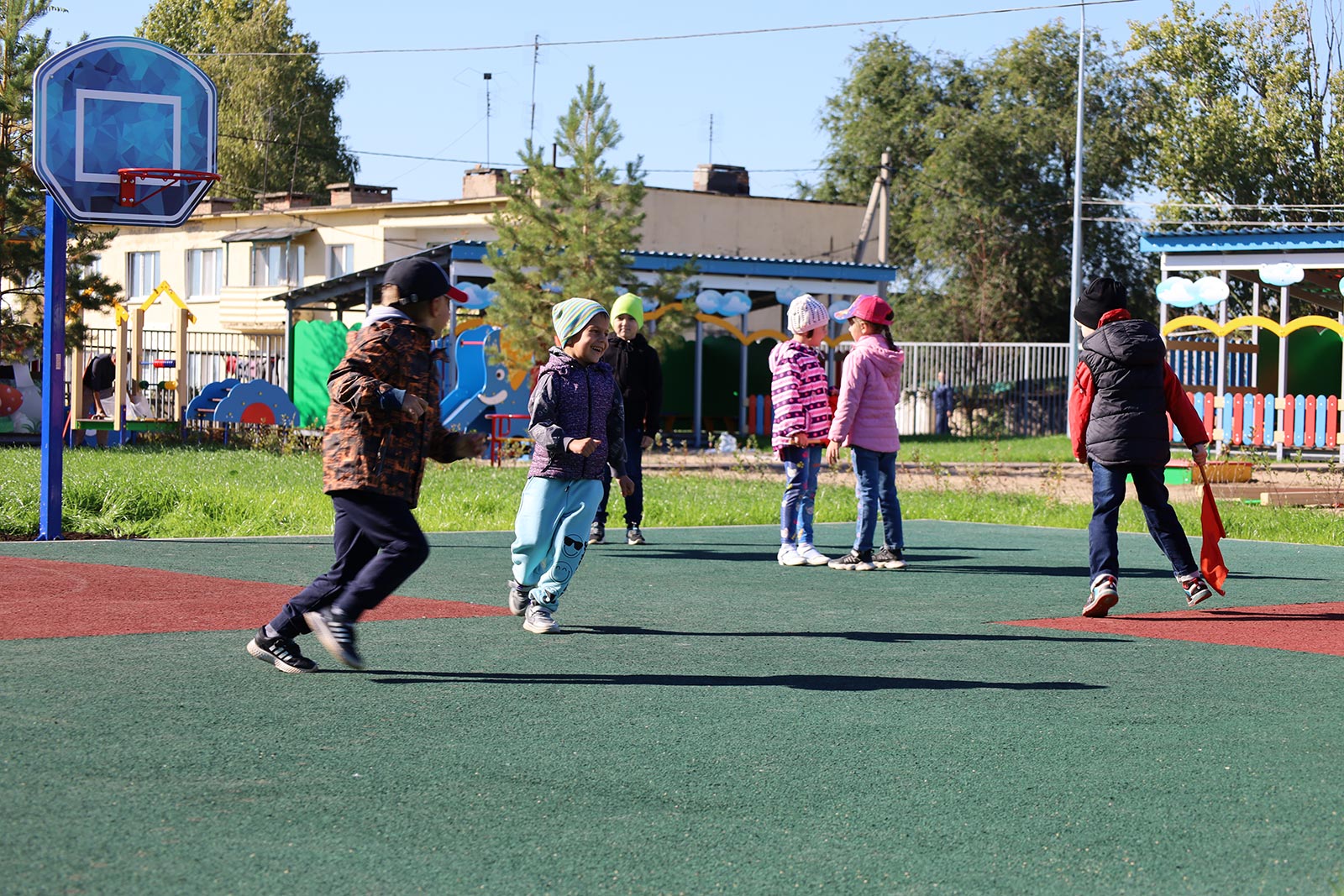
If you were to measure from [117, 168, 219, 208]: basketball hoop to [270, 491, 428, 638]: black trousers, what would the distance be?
8.09m

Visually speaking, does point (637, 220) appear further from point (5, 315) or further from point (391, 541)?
point (391, 541)

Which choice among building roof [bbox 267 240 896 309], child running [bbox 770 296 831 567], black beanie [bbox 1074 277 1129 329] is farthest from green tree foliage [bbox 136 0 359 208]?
black beanie [bbox 1074 277 1129 329]

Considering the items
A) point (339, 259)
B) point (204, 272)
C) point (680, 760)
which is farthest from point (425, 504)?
point (204, 272)

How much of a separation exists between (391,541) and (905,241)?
53277 millimetres

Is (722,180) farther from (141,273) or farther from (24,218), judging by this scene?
(24,218)

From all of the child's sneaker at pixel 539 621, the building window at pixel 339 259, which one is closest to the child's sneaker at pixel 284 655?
the child's sneaker at pixel 539 621

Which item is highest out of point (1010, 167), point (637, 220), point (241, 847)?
point (1010, 167)

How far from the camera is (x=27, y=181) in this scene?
2675 centimetres

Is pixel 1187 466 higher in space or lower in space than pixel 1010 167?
lower

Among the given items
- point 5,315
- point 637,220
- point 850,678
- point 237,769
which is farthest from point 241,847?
point 5,315

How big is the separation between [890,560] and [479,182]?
122ft

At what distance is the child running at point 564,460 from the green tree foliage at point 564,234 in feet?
62.0

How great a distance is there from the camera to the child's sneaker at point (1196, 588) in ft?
27.8

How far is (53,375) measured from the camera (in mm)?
12211
